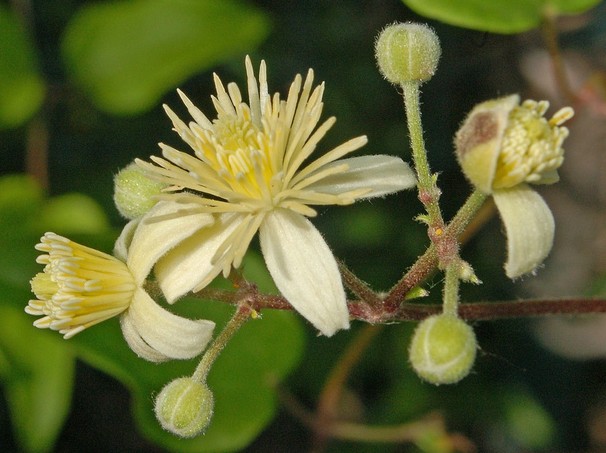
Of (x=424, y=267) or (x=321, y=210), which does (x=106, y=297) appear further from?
(x=321, y=210)

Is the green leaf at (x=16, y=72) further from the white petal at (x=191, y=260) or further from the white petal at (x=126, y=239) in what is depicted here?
the white petal at (x=191, y=260)

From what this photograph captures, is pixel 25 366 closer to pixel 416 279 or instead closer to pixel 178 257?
pixel 178 257

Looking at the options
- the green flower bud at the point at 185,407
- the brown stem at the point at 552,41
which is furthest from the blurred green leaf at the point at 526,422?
the green flower bud at the point at 185,407

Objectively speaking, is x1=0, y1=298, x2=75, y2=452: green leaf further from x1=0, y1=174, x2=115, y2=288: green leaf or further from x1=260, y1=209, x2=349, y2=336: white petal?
x1=260, y1=209, x2=349, y2=336: white petal

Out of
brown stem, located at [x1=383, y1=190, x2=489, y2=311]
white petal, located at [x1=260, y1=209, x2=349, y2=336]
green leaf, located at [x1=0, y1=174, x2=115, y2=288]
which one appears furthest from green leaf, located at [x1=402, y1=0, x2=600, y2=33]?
green leaf, located at [x1=0, y1=174, x2=115, y2=288]

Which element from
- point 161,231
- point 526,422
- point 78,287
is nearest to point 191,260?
point 161,231
